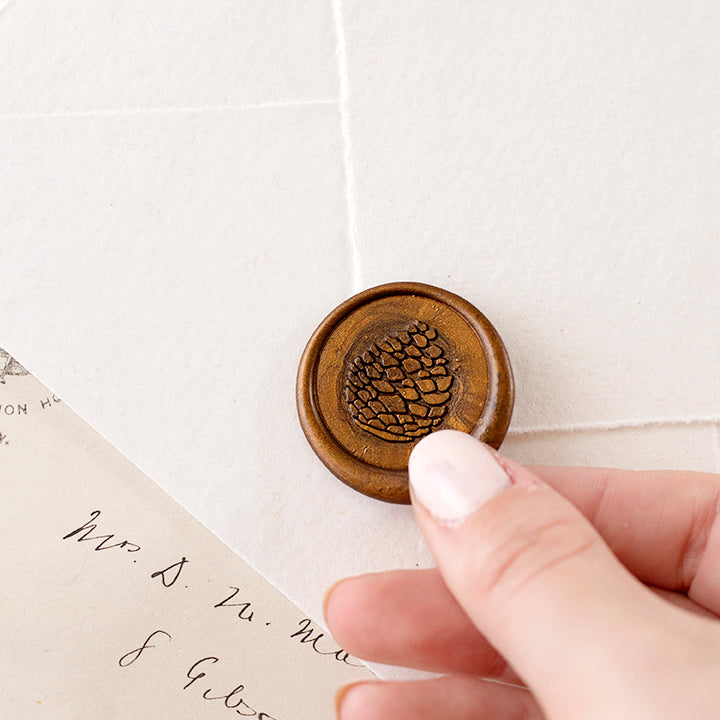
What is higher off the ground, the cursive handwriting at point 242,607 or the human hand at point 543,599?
the human hand at point 543,599

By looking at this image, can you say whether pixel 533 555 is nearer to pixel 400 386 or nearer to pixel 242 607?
pixel 400 386

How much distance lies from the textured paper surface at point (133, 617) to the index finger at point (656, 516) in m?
0.30

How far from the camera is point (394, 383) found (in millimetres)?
740

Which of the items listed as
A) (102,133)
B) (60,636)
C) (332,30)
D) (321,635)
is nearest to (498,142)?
(332,30)

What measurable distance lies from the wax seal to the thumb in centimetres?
14

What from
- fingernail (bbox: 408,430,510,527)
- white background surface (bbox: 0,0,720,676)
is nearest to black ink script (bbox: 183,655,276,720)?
white background surface (bbox: 0,0,720,676)

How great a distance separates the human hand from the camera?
0.47 metres

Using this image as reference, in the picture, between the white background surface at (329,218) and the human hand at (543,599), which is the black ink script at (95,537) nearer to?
the white background surface at (329,218)

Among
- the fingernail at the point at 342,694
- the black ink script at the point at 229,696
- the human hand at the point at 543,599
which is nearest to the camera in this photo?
the human hand at the point at 543,599

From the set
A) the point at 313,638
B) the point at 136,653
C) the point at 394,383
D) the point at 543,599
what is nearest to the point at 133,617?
the point at 136,653

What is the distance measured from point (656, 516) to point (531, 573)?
0.28m

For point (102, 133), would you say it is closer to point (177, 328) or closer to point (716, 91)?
point (177, 328)

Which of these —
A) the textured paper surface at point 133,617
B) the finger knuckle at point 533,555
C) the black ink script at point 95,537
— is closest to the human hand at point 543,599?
the finger knuckle at point 533,555

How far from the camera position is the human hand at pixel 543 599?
0.47 m
